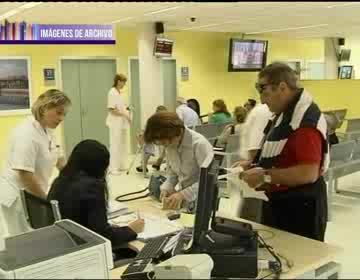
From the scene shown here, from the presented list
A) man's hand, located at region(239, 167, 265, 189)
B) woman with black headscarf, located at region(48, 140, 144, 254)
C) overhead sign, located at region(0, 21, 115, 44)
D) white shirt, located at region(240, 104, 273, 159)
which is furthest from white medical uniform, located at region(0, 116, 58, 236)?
overhead sign, located at region(0, 21, 115, 44)

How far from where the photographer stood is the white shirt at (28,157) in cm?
307

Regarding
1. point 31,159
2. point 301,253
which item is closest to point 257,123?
point 31,159

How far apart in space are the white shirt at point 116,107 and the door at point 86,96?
151cm

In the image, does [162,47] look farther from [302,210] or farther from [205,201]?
[205,201]

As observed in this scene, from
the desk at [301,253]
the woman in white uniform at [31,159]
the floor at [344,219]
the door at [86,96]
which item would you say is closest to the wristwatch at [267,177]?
the desk at [301,253]

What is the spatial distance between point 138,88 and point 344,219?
17.9 ft

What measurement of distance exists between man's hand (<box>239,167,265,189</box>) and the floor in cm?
83

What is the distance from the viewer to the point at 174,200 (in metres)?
2.86

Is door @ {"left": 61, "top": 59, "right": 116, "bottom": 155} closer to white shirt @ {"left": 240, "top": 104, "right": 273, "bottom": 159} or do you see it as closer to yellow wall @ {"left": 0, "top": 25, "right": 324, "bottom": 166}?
yellow wall @ {"left": 0, "top": 25, "right": 324, "bottom": 166}

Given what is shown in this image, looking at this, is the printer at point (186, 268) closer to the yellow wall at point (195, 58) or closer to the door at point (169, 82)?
the yellow wall at point (195, 58)

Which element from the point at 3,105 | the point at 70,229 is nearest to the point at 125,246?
the point at 70,229

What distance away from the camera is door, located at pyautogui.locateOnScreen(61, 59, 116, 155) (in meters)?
8.78

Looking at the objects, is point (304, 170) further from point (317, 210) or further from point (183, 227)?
point (183, 227)

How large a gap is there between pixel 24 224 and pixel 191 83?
7493mm
